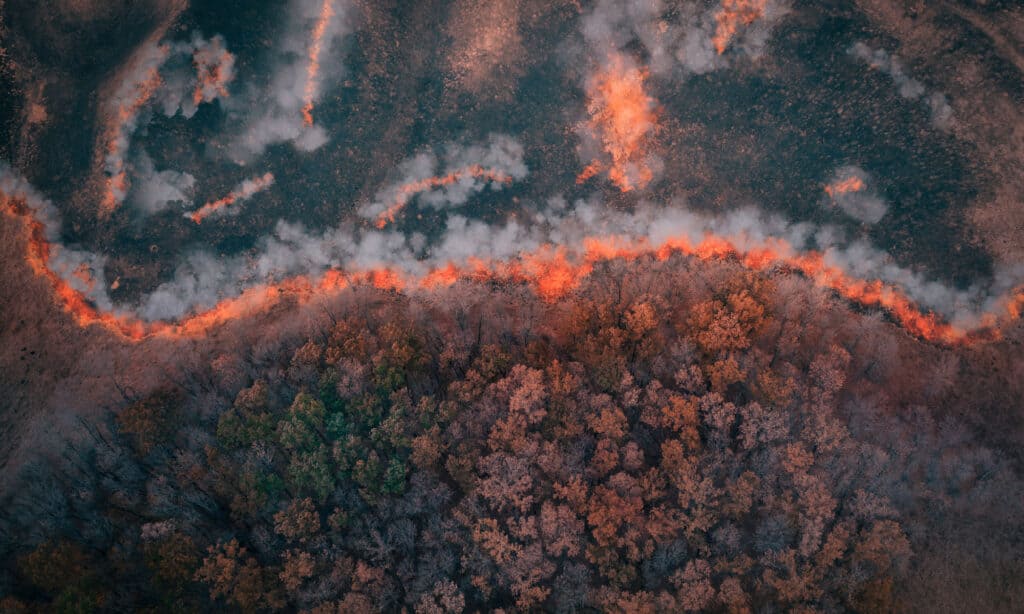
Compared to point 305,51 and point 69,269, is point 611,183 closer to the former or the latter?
point 305,51

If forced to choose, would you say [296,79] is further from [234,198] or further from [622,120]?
[622,120]

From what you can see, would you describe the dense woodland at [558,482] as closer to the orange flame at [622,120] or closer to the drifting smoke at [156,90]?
the orange flame at [622,120]

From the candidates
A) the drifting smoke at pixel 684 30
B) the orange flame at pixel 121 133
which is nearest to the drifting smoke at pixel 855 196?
the drifting smoke at pixel 684 30

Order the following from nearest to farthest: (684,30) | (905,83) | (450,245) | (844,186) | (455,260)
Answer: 1. (905,83)
2. (844,186)
3. (684,30)
4. (455,260)
5. (450,245)

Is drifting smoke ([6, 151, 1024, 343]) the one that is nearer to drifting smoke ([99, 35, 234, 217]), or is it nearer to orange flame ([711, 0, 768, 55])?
drifting smoke ([99, 35, 234, 217])

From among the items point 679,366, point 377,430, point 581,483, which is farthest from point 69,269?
point 679,366

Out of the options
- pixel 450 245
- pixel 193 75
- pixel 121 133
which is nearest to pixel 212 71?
pixel 193 75
